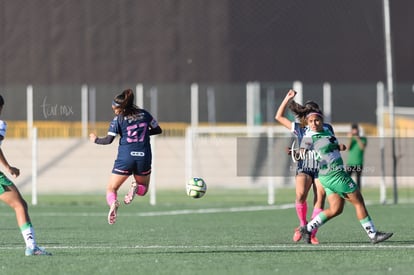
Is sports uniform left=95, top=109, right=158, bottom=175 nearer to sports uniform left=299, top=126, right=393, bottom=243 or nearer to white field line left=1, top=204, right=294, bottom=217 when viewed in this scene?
sports uniform left=299, top=126, right=393, bottom=243

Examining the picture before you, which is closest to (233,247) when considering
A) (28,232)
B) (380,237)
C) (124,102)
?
(380,237)

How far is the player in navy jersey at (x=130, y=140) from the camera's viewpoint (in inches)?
590

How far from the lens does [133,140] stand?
15219 millimetres

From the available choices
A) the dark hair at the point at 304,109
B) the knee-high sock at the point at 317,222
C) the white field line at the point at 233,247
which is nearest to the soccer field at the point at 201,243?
the white field line at the point at 233,247

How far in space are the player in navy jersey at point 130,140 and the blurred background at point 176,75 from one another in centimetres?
1820

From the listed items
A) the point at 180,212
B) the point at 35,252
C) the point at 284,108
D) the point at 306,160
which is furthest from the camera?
the point at 180,212

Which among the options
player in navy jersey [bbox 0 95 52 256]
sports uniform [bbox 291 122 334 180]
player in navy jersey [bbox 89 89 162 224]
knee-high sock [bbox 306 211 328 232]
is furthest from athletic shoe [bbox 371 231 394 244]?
player in navy jersey [bbox 0 95 52 256]

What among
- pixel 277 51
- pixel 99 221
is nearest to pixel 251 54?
pixel 277 51

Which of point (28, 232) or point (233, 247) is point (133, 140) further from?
point (28, 232)

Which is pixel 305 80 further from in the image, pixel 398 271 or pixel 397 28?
pixel 398 271

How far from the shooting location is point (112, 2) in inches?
1323

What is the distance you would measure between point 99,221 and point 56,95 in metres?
15.3

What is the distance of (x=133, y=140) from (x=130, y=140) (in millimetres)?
43

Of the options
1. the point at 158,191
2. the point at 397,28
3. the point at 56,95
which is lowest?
the point at 158,191
